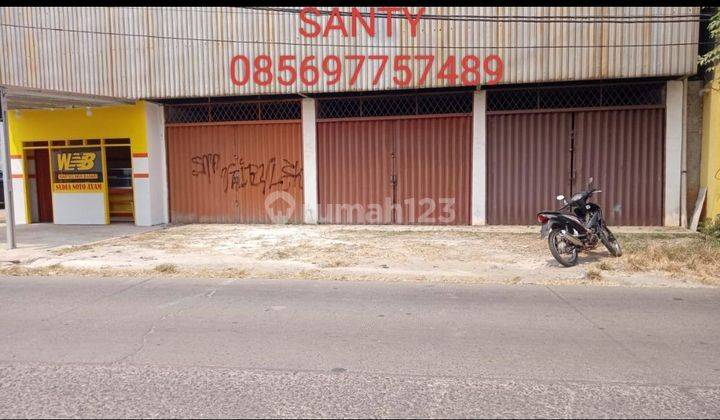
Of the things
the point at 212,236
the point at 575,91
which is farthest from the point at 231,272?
the point at 575,91


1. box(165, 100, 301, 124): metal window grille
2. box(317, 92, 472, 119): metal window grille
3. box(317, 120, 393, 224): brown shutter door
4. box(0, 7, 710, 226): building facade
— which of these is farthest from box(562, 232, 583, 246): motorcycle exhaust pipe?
box(165, 100, 301, 124): metal window grille

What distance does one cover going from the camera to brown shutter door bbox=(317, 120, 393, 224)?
12.9 metres

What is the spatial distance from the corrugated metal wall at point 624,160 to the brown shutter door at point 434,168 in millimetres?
2595

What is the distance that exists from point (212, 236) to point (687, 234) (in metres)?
10.2

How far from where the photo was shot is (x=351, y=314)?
5617mm

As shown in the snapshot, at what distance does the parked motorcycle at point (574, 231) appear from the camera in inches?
315

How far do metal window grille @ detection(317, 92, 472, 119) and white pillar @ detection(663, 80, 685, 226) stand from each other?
4.33 meters

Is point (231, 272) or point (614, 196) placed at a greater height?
point (614, 196)

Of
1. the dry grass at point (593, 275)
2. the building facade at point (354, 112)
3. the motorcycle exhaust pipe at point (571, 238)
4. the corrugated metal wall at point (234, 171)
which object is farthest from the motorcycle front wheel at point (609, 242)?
the corrugated metal wall at point (234, 171)

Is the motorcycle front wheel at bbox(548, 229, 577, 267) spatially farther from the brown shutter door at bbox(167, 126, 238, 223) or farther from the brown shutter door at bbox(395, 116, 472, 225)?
the brown shutter door at bbox(167, 126, 238, 223)

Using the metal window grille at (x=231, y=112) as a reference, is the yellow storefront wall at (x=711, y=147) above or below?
below

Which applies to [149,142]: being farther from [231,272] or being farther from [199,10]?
[231,272]

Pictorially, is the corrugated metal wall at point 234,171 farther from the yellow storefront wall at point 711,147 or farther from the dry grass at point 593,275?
the yellow storefront wall at point 711,147

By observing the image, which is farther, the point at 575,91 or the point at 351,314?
the point at 575,91
